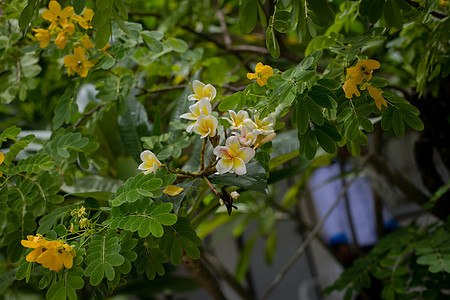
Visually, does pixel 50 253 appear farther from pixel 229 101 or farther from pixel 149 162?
pixel 229 101

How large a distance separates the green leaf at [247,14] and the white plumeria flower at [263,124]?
0.12 meters

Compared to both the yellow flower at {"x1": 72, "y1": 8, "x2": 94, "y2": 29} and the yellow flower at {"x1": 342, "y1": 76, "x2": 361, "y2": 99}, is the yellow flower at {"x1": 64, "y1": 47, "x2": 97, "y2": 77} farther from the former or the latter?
the yellow flower at {"x1": 342, "y1": 76, "x2": 361, "y2": 99}

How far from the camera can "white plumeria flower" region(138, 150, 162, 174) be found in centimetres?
59

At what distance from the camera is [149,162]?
0.60 metres

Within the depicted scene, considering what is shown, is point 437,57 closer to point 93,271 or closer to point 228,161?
point 228,161

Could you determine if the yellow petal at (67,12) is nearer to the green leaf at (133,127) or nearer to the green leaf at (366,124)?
the green leaf at (133,127)

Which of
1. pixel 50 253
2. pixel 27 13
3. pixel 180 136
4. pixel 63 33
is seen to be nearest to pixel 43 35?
pixel 63 33

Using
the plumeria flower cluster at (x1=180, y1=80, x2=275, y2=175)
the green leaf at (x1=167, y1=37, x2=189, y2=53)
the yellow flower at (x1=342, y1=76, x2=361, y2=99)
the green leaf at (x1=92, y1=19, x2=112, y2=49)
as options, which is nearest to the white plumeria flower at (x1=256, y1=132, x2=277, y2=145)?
the plumeria flower cluster at (x1=180, y1=80, x2=275, y2=175)

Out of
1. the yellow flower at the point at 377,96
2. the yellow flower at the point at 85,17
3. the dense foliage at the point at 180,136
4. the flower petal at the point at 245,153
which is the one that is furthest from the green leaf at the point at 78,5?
the yellow flower at the point at 377,96

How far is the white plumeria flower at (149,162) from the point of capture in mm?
593

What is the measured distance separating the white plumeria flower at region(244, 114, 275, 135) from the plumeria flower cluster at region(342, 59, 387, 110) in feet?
0.33

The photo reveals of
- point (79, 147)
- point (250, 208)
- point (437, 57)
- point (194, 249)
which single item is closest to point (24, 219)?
point (79, 147)

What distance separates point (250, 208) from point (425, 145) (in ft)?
2.74

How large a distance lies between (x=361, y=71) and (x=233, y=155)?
19 cm
